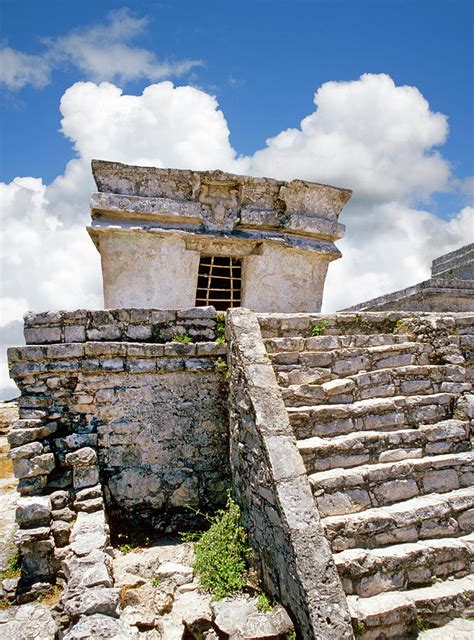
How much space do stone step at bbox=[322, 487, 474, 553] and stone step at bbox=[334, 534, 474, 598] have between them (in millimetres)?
77

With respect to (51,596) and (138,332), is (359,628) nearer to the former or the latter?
(51,596)

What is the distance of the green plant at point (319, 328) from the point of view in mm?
6027

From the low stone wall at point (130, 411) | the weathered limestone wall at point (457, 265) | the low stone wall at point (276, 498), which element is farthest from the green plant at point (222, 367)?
the weathered limestone wall at point (457, 265)

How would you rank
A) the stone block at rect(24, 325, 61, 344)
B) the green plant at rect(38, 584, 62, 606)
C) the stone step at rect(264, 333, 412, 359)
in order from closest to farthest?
1. the green plant at rect(38, 584, 62, 606)
2. the stone step at rect(264, 333, 412, 359)
3. the stone block at rect(24, 325, 61, 344)

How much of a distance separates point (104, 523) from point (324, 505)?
2292 millimetres

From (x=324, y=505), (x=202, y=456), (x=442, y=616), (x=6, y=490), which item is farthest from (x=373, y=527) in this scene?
(x=6, y=490)

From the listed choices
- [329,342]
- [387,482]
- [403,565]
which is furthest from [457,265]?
[403,565]

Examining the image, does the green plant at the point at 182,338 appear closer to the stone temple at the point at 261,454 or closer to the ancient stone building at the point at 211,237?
the stone temple at the point at 261,454

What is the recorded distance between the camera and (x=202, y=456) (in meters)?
6.01

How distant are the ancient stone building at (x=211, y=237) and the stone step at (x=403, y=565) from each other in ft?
17.7

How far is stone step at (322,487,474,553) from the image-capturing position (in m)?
4.18

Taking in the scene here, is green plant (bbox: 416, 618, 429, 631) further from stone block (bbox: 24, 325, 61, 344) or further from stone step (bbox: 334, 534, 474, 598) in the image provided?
stone block (bbox: 24, 325, 61, 344)

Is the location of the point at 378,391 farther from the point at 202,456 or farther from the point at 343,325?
the point at 202,456

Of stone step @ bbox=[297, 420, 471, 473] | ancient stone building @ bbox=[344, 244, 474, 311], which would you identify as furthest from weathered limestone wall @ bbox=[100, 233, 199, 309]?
ancient stone building @ bbox=[344, 244, 474, 311]
